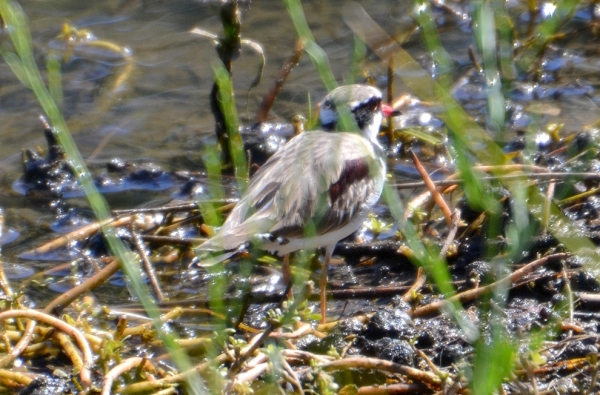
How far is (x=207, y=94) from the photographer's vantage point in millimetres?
8375

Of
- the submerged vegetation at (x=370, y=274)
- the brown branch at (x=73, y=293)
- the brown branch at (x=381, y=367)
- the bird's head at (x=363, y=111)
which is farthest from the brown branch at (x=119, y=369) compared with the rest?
the bird's head at (x=363, y=111)

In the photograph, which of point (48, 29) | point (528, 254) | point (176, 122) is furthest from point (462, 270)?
point (48, 29)

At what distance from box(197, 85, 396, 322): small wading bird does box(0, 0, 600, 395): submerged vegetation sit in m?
0.19

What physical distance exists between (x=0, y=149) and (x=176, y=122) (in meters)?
1.52

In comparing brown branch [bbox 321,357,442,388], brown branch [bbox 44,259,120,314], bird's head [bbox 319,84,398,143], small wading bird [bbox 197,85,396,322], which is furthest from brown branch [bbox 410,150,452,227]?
brown branch [bbox 44,259,120,314]

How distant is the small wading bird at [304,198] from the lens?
464 cm

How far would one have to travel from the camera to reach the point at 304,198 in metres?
4.84

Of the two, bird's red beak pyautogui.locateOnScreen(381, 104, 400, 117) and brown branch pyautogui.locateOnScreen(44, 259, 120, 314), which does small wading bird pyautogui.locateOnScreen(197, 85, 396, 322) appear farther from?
bird's red beak pyautogui.locateOnScreen(381, 104, 400, 117)

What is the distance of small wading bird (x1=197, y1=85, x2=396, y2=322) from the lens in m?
4.64

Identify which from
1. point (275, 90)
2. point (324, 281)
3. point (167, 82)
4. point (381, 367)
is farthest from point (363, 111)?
point (167, 82)

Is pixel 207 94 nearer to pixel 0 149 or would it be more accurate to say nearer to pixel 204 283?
pixel 0 149

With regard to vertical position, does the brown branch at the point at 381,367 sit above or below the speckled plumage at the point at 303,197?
below

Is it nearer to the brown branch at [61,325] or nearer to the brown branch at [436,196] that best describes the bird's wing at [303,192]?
the brown branch at [436,196]

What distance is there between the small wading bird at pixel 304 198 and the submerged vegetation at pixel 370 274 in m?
0.19
